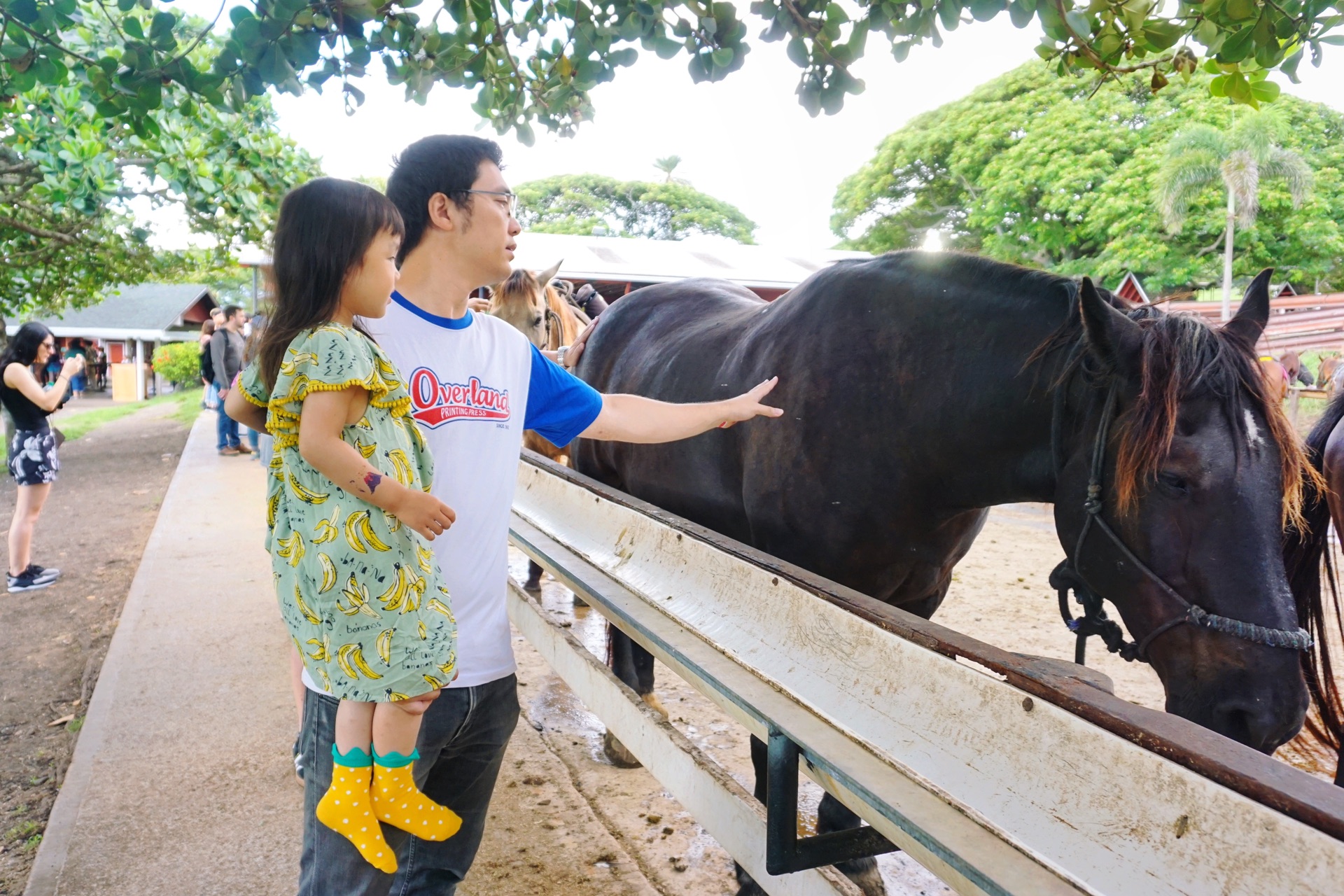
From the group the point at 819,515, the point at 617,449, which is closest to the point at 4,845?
the point at 617,449

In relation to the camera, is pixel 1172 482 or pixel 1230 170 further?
pixel 1230 170

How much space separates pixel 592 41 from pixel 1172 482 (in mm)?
2299

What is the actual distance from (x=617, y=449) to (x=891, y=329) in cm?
187

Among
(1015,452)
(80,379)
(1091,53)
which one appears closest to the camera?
(1015,452)

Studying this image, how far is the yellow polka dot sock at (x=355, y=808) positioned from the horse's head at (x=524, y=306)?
457cm

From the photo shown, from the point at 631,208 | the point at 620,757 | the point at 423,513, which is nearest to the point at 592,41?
the point at 423,513

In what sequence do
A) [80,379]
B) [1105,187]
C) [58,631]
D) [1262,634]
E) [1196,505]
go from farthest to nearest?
[80,379], [1105,187], [58,631], [1196,505], [1262,634]

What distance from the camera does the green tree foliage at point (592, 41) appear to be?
2.49 m

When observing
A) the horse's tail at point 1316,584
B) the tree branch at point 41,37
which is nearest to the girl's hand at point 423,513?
the tree branch at point 41,37

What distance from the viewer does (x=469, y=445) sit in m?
1.82

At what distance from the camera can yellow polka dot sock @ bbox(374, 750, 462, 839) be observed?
5.11ft

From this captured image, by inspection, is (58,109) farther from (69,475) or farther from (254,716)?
(69,475)

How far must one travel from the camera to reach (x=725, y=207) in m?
53.8

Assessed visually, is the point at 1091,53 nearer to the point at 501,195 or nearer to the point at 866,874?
the point at 501,195
